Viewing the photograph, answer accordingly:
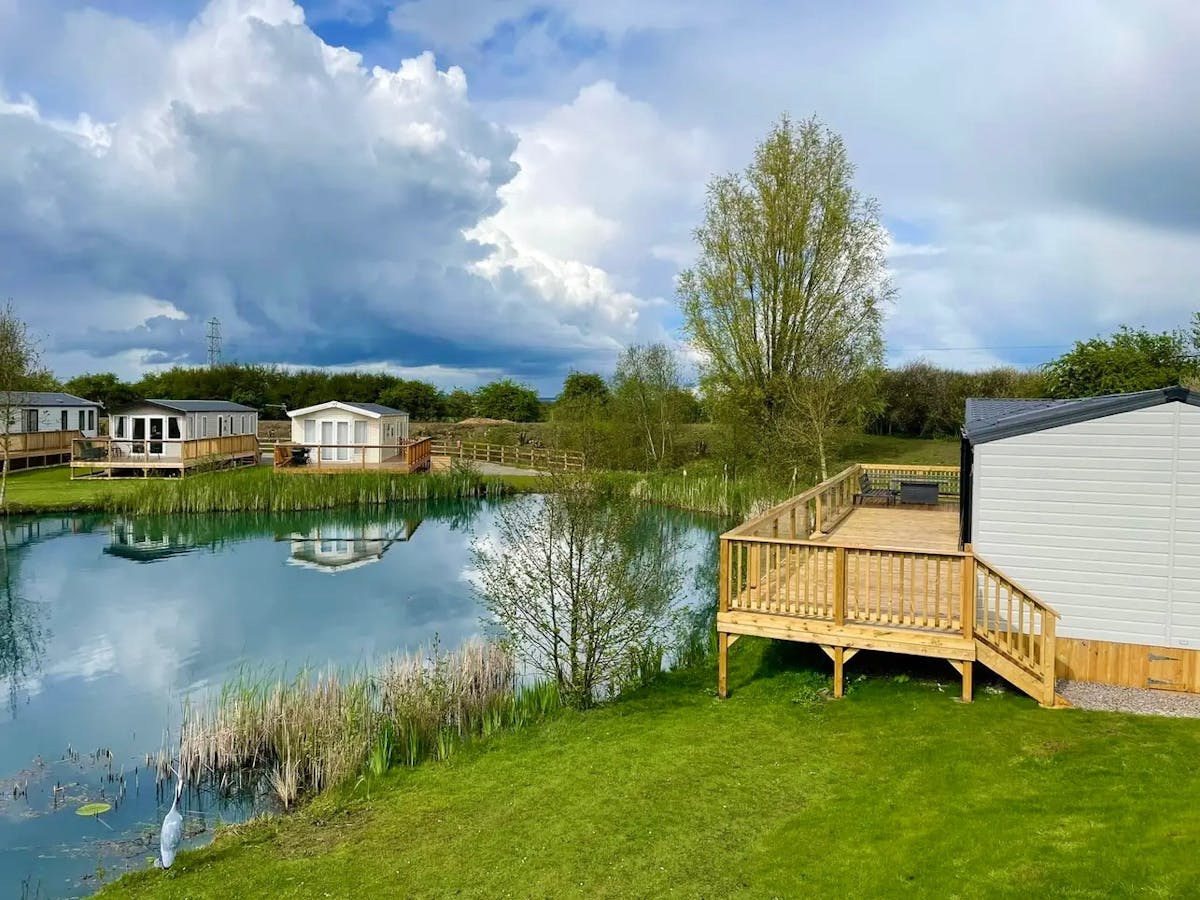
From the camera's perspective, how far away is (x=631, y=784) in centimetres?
682

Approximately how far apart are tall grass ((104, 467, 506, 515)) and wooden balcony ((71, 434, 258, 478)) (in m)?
2.80

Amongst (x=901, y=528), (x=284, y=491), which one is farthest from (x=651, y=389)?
(x=901, y=528)

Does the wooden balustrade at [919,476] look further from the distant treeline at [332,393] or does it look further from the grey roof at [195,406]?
the distant treeline at [332,393]

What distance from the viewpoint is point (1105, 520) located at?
8664 millimetres

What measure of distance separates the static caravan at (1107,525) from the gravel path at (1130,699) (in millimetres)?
195

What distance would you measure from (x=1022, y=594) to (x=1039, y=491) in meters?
1.57

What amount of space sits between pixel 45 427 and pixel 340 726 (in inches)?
1448

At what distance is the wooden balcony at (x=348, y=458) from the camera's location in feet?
110

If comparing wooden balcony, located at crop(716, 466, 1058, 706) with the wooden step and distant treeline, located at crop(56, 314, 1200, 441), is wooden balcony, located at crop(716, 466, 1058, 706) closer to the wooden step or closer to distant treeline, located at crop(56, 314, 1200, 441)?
the wooden step

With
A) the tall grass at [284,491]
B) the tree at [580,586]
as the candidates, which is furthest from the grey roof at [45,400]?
the tree at [580,586]

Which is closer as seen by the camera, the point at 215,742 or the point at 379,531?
the point at 215,742

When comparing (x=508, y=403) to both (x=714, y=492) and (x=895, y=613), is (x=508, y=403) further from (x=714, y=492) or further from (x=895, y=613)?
(x=895, y=613)

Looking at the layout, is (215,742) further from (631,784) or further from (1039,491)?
(1039,491)

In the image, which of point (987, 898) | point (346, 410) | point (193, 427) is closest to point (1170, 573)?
point (987, 898)
